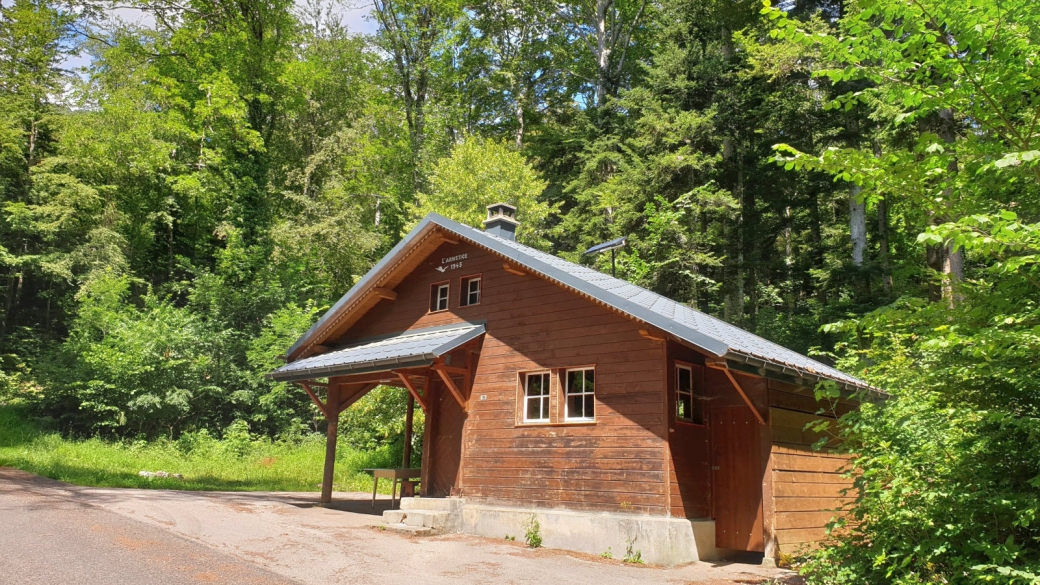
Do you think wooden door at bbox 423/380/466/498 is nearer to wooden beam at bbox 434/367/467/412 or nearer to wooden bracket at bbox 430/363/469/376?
wooden beam at bbox 434/367/467/412

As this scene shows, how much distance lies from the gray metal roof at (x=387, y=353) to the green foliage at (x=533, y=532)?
2.93 metres

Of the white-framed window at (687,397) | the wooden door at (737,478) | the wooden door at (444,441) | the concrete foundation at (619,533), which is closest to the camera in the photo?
the concrete foundation at (619,533)

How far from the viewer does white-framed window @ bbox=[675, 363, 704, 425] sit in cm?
1020

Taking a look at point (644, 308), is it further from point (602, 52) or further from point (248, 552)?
point (602, 52)

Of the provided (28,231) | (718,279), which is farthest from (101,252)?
(718,279)

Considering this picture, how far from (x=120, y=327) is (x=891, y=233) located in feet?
89.3

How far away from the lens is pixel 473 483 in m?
11.7

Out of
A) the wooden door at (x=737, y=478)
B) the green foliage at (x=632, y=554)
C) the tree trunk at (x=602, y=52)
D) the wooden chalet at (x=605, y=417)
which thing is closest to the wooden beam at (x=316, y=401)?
the wooden chalet at (x=605, y=417)

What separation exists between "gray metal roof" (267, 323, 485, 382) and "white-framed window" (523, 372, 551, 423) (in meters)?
1.30

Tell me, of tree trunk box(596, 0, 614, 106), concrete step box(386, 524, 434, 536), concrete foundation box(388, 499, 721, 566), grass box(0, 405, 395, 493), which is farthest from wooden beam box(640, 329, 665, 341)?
tree trunk box(596, 0, 614, 106)

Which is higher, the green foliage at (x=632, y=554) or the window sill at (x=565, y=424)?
the window sill at (x=565, y=424)

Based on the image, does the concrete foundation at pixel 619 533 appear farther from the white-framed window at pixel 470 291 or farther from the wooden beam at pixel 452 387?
the white-framed window at pixel 470 291

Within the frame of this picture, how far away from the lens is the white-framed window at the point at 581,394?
1068 cm

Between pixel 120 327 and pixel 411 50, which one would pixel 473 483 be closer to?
pixel 120 327
